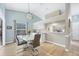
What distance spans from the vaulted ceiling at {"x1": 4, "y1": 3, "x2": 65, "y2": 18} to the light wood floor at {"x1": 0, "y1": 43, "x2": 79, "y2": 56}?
0.86 metres

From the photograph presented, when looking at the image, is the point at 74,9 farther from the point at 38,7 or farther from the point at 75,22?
the point at 38,7

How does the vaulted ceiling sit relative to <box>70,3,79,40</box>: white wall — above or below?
above

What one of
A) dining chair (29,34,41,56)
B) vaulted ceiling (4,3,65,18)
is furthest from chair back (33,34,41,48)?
vaulted ceiling (4,3,65,18)

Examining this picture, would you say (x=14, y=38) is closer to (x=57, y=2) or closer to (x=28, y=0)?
(x=28, y=0)

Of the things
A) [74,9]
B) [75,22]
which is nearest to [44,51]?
[75,22]

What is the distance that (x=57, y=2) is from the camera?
2510 mm

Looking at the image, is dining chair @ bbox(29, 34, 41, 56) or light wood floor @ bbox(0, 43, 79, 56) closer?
light wood floor @ bbox(0, 43, 79, 56)

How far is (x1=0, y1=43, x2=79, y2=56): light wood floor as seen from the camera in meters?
Result: 2.44

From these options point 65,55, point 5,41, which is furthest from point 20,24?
point 65,55

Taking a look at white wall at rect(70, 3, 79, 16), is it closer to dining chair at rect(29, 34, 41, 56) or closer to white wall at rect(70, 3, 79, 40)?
white wall at rect(70, 3, 79, 40)

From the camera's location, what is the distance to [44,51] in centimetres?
256

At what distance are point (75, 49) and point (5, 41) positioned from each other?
1852mm

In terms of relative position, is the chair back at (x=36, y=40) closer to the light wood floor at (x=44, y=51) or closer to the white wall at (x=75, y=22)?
the light wood floor at (x=44, y=51)

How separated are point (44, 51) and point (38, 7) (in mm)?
1209
